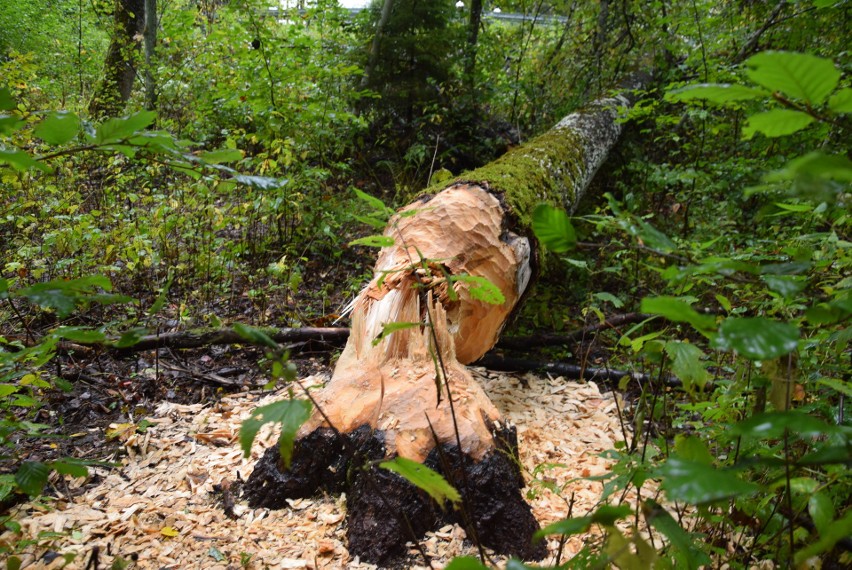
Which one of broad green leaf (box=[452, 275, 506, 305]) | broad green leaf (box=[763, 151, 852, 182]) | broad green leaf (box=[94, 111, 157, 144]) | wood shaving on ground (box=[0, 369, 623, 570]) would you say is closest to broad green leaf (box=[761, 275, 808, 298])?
broad green leaf (box=[763, 151, 852, 182])

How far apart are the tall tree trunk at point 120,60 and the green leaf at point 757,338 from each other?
341 inches

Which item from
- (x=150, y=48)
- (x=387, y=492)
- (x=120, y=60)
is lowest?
(x=387, y=492)

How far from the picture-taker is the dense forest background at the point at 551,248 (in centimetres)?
82

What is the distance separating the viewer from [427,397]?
2.17 meters

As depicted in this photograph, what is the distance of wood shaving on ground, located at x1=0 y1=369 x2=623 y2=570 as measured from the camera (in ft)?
6.11

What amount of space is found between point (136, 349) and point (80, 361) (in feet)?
1.20

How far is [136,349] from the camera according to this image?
11.4 ft

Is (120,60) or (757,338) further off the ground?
(120,60)

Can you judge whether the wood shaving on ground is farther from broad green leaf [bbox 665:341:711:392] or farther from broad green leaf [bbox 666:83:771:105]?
broad green leaf [bbox 666:83:771:105]

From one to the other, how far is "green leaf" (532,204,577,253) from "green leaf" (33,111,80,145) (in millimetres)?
947

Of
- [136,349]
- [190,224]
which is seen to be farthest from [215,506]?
[190,224]

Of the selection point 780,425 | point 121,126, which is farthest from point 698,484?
point 121,126

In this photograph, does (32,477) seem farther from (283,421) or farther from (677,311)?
(677,311)

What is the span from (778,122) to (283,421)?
90cm
